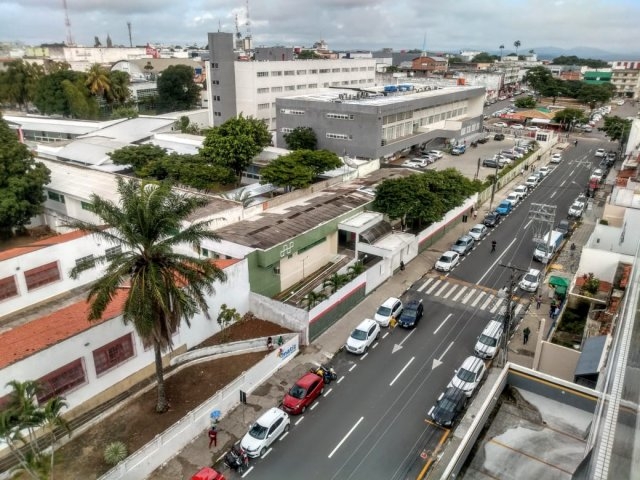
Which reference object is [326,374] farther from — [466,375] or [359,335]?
[466,375]

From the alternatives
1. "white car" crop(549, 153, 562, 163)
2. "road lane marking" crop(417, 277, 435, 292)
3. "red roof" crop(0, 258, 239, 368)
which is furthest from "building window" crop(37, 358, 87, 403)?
"white car" crop(549, 153, 562, 163)

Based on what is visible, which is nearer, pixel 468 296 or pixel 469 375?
pixel 469 375

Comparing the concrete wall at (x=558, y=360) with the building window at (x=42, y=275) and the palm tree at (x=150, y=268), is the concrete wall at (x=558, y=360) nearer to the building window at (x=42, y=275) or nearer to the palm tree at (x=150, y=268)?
the palm tree at (x=150, y=268)

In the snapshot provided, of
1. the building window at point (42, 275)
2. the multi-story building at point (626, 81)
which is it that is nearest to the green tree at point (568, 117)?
the multi-story building at point (626, 81)

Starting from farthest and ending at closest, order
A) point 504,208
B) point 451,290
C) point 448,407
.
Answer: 1. point 504,208
2. point 451,290
3. point 448,407

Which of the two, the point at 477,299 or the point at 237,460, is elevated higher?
the point at 477,299

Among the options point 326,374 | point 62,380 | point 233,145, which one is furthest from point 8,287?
point 233,145
